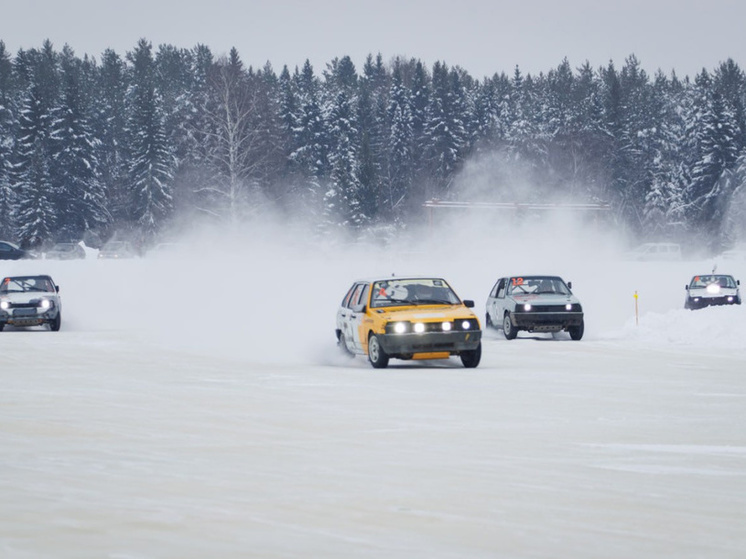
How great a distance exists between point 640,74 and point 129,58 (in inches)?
2455

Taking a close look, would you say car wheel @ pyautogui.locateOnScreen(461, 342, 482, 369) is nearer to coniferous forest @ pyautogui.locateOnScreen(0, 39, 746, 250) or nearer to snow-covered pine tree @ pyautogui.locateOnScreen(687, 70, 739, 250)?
coniferous forest @ pyautogui.locateOnScreen(0, 39, 746, 250)

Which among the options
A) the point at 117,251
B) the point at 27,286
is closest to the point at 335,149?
the point at 117,251

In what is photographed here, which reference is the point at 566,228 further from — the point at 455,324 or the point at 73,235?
the point at 455,324

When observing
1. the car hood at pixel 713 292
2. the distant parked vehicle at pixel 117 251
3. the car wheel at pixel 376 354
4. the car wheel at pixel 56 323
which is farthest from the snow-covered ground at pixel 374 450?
the distant parked vehicle at pixel 117 251

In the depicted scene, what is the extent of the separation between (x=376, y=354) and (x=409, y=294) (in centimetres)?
138

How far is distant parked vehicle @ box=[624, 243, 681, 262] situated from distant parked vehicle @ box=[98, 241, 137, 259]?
30.8 metres

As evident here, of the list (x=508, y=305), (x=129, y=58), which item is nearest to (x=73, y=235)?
(x=129, y=58)

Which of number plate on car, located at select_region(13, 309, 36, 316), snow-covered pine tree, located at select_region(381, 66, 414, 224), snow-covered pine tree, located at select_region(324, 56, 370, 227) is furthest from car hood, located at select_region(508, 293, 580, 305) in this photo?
snow-covered pine tree, located at select_region(381, 66, 414, 224)

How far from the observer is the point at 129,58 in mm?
134500

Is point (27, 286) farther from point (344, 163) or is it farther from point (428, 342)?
point (344, 163)

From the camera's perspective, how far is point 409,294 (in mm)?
19188

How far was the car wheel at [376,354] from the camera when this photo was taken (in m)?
18.1

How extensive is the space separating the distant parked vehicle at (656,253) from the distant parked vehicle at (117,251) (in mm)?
30769

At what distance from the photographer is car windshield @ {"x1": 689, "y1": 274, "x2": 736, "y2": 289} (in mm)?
37969
